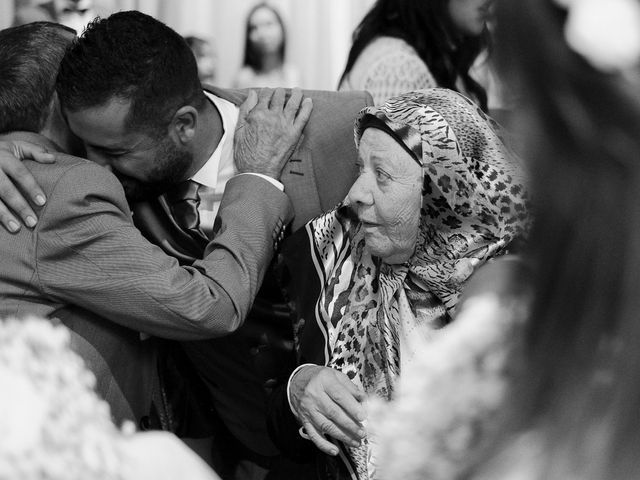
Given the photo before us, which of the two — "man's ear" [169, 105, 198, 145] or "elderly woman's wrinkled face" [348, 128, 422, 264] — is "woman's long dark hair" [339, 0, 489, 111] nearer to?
"man's ear" [169, 105, 198, 145]

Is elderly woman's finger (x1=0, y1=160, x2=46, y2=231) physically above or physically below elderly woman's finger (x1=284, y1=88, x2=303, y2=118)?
below

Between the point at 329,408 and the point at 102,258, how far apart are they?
53 centimetres

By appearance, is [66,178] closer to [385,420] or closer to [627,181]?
[385,420]

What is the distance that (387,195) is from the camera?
195 cm

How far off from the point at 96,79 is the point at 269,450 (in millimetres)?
933

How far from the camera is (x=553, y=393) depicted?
2.57 ft

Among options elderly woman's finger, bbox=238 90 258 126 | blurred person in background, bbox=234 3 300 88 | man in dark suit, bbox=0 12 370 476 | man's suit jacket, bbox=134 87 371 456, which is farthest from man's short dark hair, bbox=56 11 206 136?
blurred person in background, bbox=234 3 300 88

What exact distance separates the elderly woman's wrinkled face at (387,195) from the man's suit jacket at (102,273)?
0.29 m

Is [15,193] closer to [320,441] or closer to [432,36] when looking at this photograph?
[320,441]

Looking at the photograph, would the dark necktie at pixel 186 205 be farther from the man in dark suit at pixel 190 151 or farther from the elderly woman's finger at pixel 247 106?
the elderly woman's finger at pixel 247 106

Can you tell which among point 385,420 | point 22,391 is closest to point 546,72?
point 385,420

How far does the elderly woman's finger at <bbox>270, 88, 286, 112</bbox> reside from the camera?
240cm

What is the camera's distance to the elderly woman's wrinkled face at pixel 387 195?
6.38ft

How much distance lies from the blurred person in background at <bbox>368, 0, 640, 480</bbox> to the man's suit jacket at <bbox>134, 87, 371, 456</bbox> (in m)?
1.52
